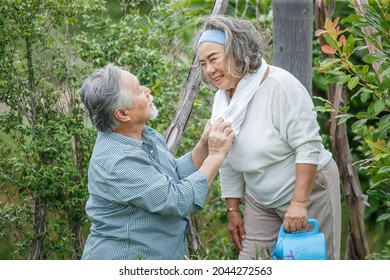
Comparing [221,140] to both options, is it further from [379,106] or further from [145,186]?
[379,106]

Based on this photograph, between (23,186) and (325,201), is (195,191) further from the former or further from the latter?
(23,186)

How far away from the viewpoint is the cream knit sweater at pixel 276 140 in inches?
140

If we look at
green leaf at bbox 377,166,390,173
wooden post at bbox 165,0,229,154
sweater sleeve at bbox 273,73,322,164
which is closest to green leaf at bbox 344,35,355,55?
sweater sleeve at bbox 273,73,322,164

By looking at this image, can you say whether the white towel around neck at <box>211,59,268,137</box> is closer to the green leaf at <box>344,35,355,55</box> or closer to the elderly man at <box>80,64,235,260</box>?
the elderly man at <box>80,64,235,260</box>

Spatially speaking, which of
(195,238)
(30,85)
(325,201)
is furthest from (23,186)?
(325,201)

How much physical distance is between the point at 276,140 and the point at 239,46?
0.44m

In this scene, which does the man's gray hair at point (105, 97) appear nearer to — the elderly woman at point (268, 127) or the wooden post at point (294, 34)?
the elderly woman at point (268, 127)

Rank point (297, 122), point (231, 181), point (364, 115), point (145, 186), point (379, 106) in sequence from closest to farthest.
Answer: point (379, 106), point (364, 115), point (145, 186), point (297, 122), point (231, 181)

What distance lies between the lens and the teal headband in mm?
3631

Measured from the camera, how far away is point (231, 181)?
397cm

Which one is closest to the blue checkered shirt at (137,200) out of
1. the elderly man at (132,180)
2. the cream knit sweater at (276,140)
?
the elderly man at (132,180)

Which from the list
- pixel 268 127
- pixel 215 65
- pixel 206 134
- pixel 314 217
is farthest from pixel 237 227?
pixel 215 65

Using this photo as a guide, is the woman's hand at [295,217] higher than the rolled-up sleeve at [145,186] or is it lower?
lower

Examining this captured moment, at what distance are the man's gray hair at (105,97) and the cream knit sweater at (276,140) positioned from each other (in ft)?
1.82
